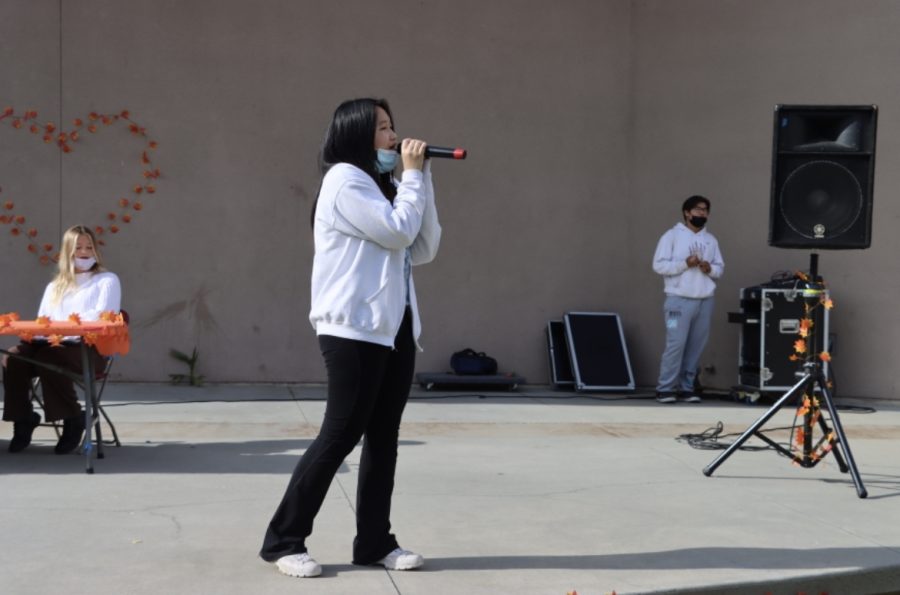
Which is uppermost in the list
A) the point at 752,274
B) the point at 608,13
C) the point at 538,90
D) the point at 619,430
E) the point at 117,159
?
the point at 608,13

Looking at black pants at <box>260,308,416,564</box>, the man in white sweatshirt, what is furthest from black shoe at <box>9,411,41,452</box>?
the man in white sweatshirt

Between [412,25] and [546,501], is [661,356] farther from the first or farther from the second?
[546,501]

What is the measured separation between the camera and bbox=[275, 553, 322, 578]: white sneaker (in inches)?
160

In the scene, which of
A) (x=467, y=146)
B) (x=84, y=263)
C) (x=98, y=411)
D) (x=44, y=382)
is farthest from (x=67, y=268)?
(x=467, y=146)

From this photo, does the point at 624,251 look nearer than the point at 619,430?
No

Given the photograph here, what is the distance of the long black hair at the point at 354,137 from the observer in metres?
4.12

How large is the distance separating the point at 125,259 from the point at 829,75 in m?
6.51

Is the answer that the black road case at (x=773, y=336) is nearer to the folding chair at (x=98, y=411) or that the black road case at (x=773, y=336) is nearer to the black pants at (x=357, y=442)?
the folding chair at (x=98, y=411)

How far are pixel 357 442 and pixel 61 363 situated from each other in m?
3.20

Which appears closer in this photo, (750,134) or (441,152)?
(441,152)

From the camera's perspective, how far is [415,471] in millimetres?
6262

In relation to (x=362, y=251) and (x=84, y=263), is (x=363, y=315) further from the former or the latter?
(x=84, y=263)

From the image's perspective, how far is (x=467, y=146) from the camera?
10578mm

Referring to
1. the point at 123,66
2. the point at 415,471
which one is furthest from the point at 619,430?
the point at 123,66
